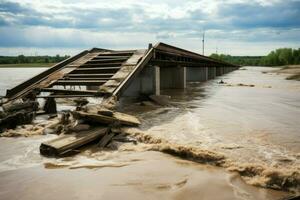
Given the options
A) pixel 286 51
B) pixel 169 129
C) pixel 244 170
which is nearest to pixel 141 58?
pixel 169 129

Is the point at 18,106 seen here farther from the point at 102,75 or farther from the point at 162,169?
the point at 162,169

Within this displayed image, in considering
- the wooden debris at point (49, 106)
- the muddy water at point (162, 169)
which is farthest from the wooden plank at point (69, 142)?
the wooden debris at point (49, 106)

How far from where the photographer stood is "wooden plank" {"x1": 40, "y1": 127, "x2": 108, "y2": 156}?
795cm

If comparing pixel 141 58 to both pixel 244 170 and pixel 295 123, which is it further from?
pixel 244 170

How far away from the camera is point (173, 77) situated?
106 ft

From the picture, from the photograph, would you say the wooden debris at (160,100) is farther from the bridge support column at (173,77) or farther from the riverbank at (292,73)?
the riverbank at (292,73)

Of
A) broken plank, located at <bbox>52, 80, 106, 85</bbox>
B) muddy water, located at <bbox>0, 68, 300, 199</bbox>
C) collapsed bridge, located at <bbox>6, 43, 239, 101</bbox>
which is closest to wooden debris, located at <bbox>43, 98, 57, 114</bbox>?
collapsed bridge, located at <bbox>6, 43, 239, 101</bbox>

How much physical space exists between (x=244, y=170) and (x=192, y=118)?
720 centimetres

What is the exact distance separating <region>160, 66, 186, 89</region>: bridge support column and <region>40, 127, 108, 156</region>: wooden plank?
23.0 m

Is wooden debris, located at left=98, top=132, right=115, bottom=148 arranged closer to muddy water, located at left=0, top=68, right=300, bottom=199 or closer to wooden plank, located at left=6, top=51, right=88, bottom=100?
muddy water, located at left=0, top=68, right=300, bottom=199

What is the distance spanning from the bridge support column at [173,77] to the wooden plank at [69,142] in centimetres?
2301

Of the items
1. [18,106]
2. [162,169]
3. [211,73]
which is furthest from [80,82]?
[211,73]

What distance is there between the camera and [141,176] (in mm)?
6691

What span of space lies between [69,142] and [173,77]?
2481 centimetres
